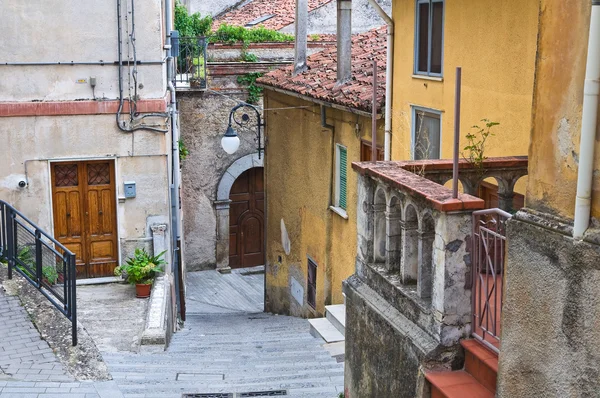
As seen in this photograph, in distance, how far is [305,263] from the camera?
16.2 m

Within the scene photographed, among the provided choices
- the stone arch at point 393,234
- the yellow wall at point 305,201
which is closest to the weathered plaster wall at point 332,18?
the yellow wall at point 305,201

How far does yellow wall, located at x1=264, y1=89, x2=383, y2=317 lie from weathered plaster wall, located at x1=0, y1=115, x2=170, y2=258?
3005 millimetres

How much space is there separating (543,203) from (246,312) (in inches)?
598

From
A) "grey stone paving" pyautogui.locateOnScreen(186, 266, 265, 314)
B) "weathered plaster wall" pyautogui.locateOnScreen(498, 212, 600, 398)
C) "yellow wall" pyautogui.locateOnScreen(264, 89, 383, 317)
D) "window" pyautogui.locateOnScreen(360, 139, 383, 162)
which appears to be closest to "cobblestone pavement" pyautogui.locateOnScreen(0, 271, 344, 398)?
"yellow wall" pyautogui.locateOnScreen(264, 89, 383, 317)

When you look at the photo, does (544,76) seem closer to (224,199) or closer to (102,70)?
(102,70)

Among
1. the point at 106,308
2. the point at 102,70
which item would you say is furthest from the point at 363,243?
the point at 102,70

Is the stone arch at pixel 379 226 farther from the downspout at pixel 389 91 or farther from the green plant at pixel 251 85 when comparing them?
the green plant at pixel 251 85

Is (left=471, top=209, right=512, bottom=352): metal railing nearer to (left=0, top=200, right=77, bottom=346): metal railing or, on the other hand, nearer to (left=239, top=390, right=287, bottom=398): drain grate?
(left=239, top=390, right=287, bottom=398): drain grate

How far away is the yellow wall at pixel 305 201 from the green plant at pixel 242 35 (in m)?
Answer: 3.06

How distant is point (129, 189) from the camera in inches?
518

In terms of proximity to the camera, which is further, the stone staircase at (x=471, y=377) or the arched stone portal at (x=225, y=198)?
the arched stone portal at (x=225, y=198)

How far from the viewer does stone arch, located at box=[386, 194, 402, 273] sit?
564 centimetres

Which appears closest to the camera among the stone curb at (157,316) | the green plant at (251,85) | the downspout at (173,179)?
the stone curb at (157,316)

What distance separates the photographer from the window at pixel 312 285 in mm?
15609
